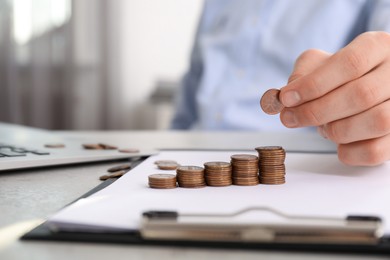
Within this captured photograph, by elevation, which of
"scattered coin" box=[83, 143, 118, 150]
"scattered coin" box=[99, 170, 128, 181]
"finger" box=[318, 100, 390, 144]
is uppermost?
"finger" box=[318, 100, 390, 144]

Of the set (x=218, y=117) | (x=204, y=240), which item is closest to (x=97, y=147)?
(x=204, y=240)

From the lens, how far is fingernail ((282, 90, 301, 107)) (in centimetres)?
55

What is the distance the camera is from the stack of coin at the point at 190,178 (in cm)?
49

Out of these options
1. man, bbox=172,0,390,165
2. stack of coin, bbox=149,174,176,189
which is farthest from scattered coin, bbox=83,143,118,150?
man, bbox=172,0,390,165

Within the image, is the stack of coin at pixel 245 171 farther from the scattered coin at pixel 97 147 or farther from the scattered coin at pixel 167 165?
the scattered coin at pixel 97 147

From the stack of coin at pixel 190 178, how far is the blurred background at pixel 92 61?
2.17m

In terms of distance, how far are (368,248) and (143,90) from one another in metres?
2.61

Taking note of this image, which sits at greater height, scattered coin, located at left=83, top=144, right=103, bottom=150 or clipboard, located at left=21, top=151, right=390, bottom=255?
scattered coin, located at left=83, top=144, right=103, bottom=150

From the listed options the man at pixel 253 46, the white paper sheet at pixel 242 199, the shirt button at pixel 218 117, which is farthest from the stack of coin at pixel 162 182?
the shirt button at pixel 218 117

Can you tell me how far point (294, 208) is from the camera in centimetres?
40

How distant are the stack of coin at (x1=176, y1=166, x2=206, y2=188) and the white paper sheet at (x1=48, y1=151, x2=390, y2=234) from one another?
1cm

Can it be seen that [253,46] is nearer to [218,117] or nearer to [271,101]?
[218,117]

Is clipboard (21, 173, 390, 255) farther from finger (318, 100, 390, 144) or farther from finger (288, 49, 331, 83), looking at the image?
finger (288, 49, 331, 83)

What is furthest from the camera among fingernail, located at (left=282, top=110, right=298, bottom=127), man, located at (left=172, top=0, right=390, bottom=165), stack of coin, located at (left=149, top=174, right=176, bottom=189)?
man, located at (left=172, top=0, right=390, bottom=165)
